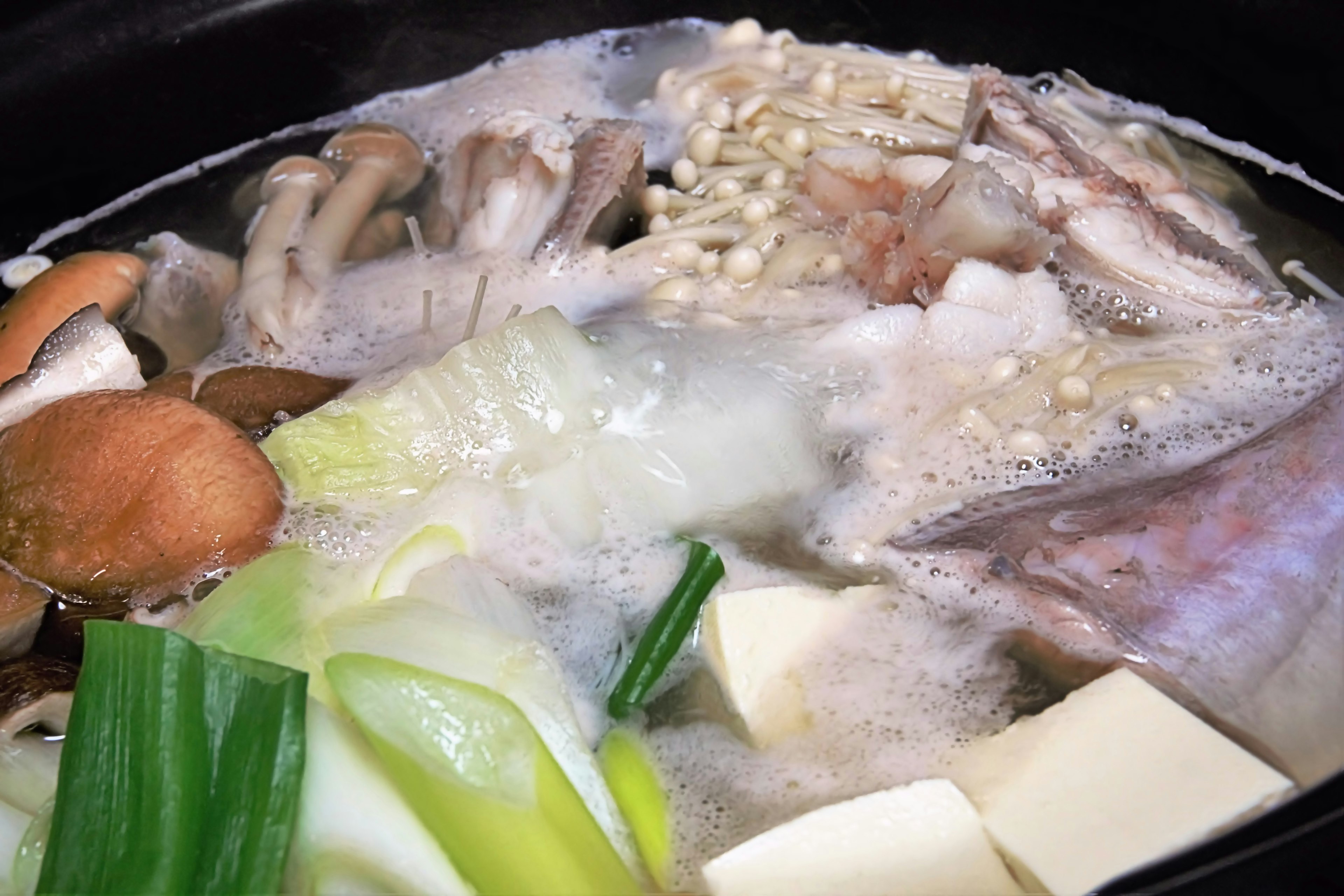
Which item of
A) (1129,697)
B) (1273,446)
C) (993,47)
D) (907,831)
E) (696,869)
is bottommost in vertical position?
(696,869)

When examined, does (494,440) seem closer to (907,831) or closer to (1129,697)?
(907,831)

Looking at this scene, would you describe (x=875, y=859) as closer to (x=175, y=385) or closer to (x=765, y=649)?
(x=765, y=649)

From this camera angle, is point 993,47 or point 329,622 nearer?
point 329,622

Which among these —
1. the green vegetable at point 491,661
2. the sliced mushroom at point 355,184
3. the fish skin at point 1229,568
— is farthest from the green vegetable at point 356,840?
the sliced mushroom at point 355,184

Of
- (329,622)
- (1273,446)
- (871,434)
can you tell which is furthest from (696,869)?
(1273,446)

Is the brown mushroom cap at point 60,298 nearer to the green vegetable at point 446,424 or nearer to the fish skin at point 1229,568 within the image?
the green vegetable at point 446,424

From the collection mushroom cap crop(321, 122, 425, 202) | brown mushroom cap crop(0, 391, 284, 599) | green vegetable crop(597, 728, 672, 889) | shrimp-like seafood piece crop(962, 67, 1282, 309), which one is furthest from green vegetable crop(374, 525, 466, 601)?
shrimp-like seafood piece crop(962, 67, 1282, 309)
